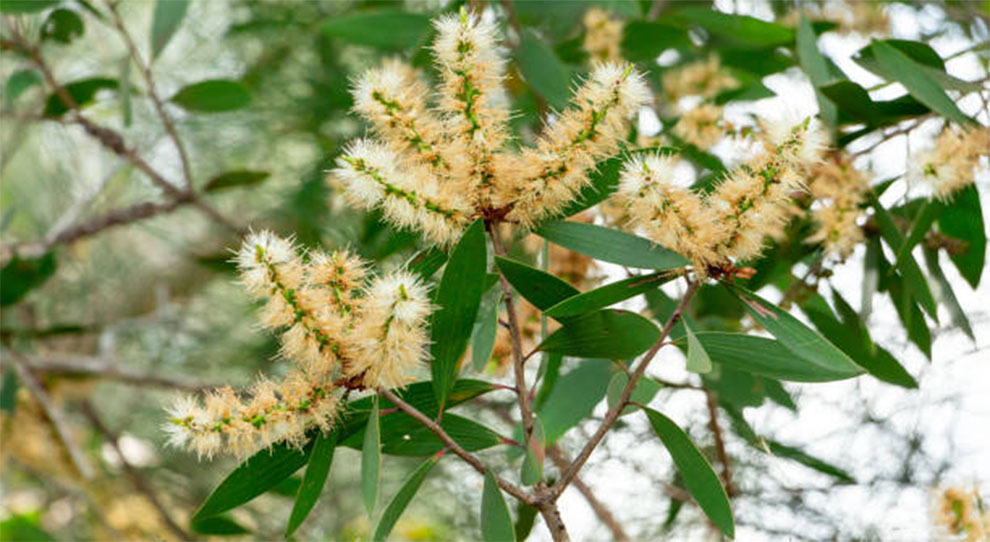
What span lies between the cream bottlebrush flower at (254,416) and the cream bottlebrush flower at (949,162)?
0.50 metres

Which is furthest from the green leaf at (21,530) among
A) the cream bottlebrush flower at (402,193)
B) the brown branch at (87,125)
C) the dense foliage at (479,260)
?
the cream bottlebrush flower at (402,193)

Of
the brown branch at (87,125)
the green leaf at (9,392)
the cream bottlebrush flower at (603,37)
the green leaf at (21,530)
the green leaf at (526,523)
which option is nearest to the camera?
the green leaf at (526,523)

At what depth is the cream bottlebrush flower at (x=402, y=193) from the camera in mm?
653

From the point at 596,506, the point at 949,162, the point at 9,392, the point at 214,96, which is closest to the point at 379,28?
the point at 214,96

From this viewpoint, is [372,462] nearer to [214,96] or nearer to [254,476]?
[254,476]

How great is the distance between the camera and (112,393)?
2.48 m

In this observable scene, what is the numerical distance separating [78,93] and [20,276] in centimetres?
35

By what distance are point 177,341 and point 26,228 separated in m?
0.39

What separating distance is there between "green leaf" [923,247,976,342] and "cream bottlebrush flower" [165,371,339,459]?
21.7 inches

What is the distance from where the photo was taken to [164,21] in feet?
4.45


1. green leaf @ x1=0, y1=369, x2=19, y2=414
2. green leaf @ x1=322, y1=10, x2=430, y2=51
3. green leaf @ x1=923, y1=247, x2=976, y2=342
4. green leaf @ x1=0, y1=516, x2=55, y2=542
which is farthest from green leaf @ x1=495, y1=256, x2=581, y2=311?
green leaf @ x1=0, y1=369, x2=19, y2=414

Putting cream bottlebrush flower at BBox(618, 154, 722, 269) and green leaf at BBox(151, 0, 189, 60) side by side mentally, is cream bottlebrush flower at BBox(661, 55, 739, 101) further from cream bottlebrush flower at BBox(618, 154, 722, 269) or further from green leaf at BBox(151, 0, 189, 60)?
cream bottlebrush flower at BBox(618, 154, 722, 269)

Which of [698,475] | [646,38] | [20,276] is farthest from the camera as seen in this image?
[20,276]

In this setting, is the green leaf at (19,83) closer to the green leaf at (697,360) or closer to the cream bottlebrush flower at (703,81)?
the cream bottlebrush flower at (703,81)
